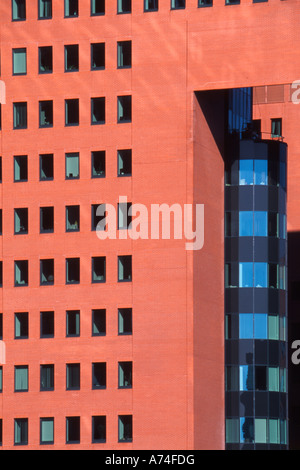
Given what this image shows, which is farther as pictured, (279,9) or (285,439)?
(285,439)

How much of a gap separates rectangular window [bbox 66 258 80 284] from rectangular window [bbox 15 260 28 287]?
7.39 feet

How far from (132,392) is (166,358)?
2356mm

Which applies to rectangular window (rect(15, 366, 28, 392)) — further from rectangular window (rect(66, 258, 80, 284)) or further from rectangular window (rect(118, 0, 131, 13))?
rectangular window (rect(118, 0, 131, 13))

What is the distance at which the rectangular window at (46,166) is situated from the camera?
7756 cm

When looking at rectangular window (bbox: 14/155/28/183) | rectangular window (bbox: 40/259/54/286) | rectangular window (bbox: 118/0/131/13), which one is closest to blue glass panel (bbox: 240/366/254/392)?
rectangular window (bbox: 40/259/54/286)

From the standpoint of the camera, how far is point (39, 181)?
253 ft

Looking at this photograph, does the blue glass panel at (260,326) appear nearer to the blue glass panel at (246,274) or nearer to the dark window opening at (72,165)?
the blue glass panel at (246,274)

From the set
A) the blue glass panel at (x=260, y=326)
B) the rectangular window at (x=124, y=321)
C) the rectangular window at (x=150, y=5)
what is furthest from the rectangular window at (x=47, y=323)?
the rectangular window at (x=150, y=5)

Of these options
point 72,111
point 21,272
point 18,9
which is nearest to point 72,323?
point 21,272

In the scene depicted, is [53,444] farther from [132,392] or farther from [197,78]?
[197,78]

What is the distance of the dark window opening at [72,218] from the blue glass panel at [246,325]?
989 cm

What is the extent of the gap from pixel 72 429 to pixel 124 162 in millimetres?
13325
